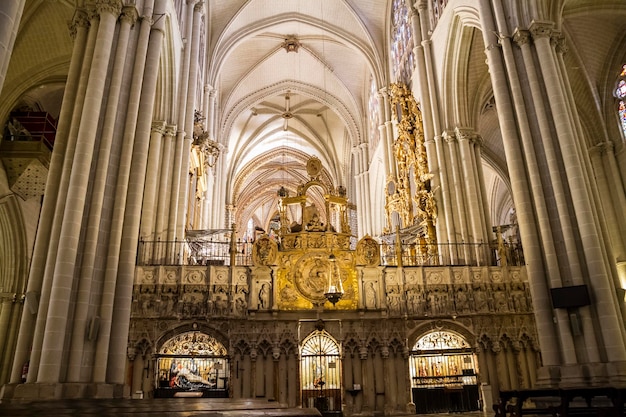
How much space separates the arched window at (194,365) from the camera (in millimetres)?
13656

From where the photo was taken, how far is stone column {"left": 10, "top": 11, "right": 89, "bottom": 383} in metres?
9.50

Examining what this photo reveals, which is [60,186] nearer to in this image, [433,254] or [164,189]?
[164,189]

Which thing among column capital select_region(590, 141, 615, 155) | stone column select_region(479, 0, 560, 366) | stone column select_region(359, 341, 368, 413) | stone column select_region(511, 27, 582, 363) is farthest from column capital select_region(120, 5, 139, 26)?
column capital select_region(590, 141, 615, 155)

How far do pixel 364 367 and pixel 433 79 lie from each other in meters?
11.0

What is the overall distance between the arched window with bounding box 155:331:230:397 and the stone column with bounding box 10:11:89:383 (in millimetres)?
4443

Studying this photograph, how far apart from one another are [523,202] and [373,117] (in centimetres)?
1751

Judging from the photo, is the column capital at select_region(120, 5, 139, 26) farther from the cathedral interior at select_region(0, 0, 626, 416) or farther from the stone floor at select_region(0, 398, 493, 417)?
the stone floor at select_region(0, 398, 493, 417)

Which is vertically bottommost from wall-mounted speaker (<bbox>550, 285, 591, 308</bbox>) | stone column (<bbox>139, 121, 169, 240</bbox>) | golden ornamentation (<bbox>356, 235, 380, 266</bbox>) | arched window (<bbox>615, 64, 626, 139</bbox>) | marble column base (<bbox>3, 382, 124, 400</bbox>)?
marble column base (<bbox>3, 382, 124, 400</bbox>)

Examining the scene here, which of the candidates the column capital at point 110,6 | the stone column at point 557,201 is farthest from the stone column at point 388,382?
the column capital at point 110,6

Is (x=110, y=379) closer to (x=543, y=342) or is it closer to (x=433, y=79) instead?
(x=543, y=342)

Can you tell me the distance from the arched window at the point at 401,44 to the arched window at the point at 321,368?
42.6 feet

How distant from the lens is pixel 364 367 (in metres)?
13.7

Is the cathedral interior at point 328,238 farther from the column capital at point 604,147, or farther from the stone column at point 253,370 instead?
the column capital at point 604,147

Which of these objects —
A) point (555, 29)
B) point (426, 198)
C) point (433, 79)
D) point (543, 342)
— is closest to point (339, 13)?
point (433, 79)
